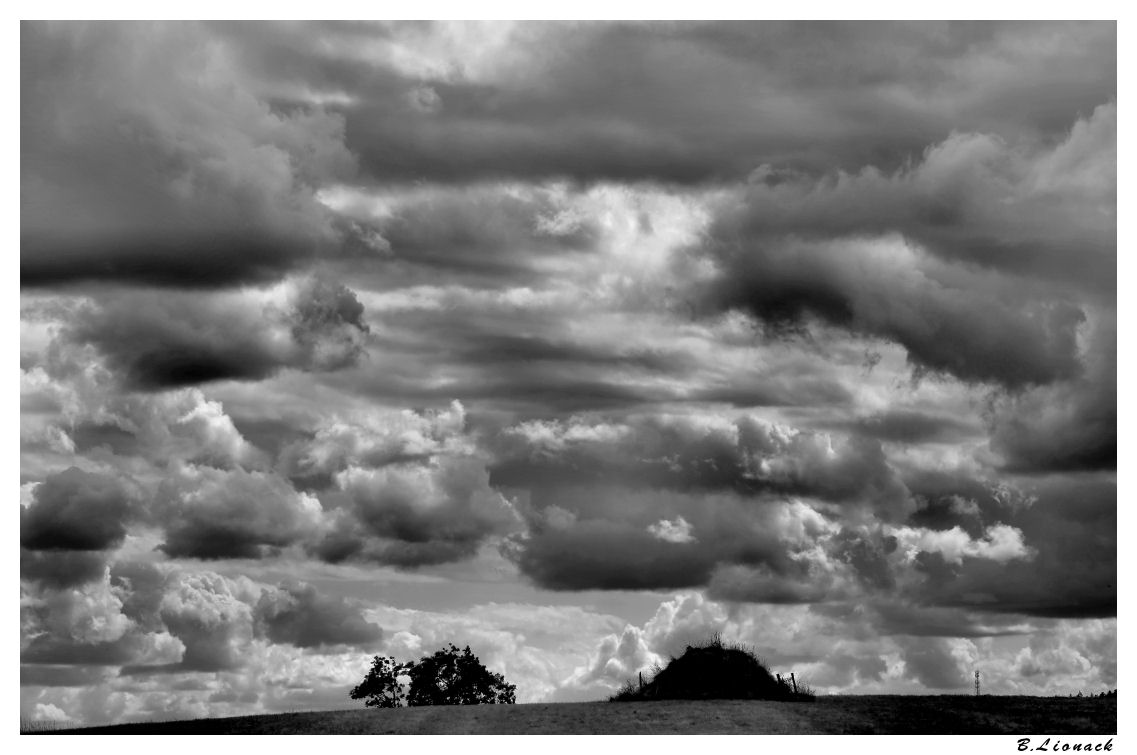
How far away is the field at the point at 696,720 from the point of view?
7200cm

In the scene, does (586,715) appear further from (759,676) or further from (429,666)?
(429,666)

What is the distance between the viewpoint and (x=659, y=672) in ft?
343

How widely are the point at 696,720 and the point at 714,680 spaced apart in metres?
27.4

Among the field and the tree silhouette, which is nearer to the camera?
the field

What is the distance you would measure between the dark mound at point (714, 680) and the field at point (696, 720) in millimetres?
19421

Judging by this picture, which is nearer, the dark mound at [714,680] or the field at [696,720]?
the field at [696,720]

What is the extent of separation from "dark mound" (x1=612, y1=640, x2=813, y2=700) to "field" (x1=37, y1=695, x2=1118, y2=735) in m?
19.4

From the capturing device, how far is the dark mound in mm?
99562

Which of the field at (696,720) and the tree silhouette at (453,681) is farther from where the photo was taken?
the tree silhouette at (453,681)
